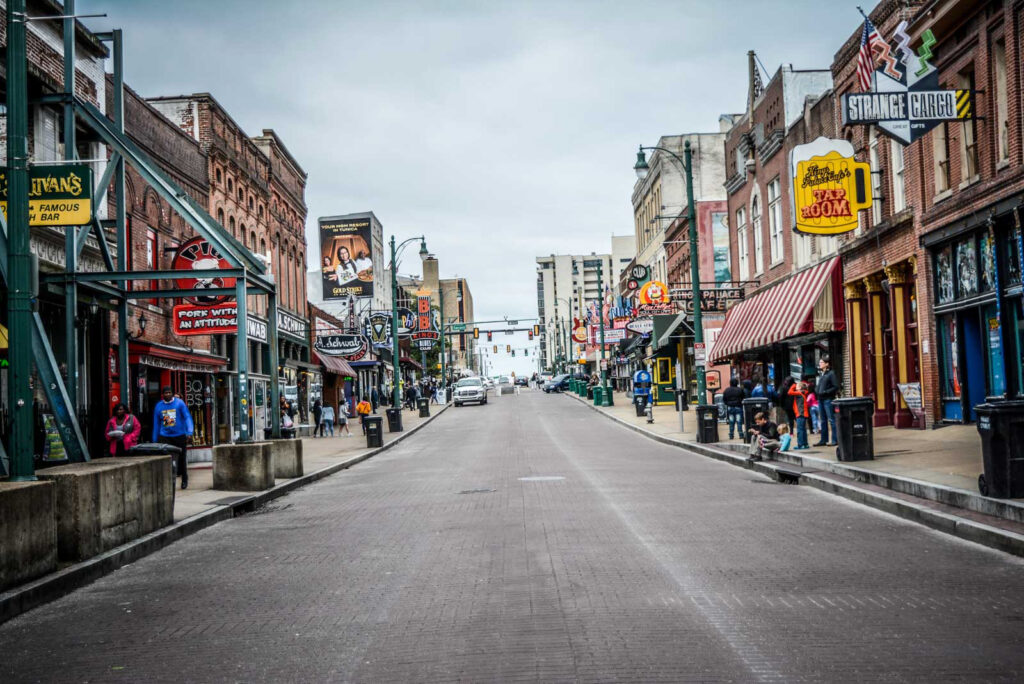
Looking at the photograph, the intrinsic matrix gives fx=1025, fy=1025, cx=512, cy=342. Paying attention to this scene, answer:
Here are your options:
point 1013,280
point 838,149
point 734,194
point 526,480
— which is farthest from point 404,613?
point 734,194

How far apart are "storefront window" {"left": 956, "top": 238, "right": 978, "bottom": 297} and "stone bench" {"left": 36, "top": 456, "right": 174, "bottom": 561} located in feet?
52.7

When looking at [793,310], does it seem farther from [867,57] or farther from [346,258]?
[346,258]

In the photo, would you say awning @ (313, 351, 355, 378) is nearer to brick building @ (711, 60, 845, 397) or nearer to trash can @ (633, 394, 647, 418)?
trash can @ (633, 394, 647, 418)

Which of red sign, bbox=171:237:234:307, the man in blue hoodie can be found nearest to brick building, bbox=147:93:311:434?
red sign, bbox=171:237:234:307

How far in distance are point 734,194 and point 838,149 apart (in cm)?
1665

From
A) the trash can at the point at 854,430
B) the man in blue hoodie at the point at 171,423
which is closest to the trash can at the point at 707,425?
the trash can at the point at 854,430

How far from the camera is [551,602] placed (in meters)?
7.66

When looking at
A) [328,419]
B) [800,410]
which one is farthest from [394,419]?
[800,410]

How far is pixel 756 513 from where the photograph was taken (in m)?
12.9

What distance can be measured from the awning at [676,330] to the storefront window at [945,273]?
23655 mm

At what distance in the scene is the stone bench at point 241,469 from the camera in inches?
671

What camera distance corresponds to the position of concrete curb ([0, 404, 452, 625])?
26.9 feet

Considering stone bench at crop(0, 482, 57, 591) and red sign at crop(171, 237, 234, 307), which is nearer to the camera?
stone bench at crop(0, 482, 57, 591)

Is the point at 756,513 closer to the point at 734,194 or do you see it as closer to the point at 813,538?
the point at 813,538
